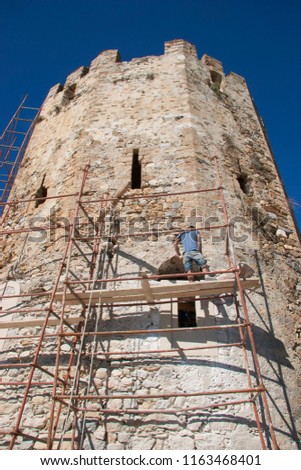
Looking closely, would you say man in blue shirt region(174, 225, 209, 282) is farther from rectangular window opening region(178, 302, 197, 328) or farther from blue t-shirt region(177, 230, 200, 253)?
rectangular window opening region(178, 302, 197, 328)

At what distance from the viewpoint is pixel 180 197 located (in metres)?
6.70

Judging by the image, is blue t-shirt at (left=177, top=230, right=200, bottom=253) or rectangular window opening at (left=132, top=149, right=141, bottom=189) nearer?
blue t-shirt at (left=177, top=230, right=200, bottom=253)

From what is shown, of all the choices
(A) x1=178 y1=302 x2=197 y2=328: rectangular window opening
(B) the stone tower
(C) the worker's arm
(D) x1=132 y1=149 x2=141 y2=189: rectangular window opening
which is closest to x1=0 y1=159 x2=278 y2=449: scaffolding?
(B) the stone tower

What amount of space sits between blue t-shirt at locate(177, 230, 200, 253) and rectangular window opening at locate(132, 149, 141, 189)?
1.88 meters

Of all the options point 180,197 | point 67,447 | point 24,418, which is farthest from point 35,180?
point 67,447

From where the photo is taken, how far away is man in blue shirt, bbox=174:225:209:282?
536 cm

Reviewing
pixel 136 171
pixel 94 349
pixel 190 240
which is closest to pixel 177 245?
pixel 190 240

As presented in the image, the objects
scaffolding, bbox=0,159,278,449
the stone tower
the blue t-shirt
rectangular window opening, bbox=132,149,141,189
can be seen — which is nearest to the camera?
scaffolding, bbox=0,159,278,449

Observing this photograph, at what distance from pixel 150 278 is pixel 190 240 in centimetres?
105

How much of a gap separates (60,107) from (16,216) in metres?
3.74

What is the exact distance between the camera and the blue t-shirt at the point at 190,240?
5.53 metres

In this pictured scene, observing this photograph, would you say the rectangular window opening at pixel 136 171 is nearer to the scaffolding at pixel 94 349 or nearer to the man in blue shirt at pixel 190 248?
the scaffolding at pixel 94 349

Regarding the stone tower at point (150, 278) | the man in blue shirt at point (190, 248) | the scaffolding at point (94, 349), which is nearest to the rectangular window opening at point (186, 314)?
the stone tower at point (150, 278)

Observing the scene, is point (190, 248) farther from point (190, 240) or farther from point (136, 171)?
point (136, 171)
